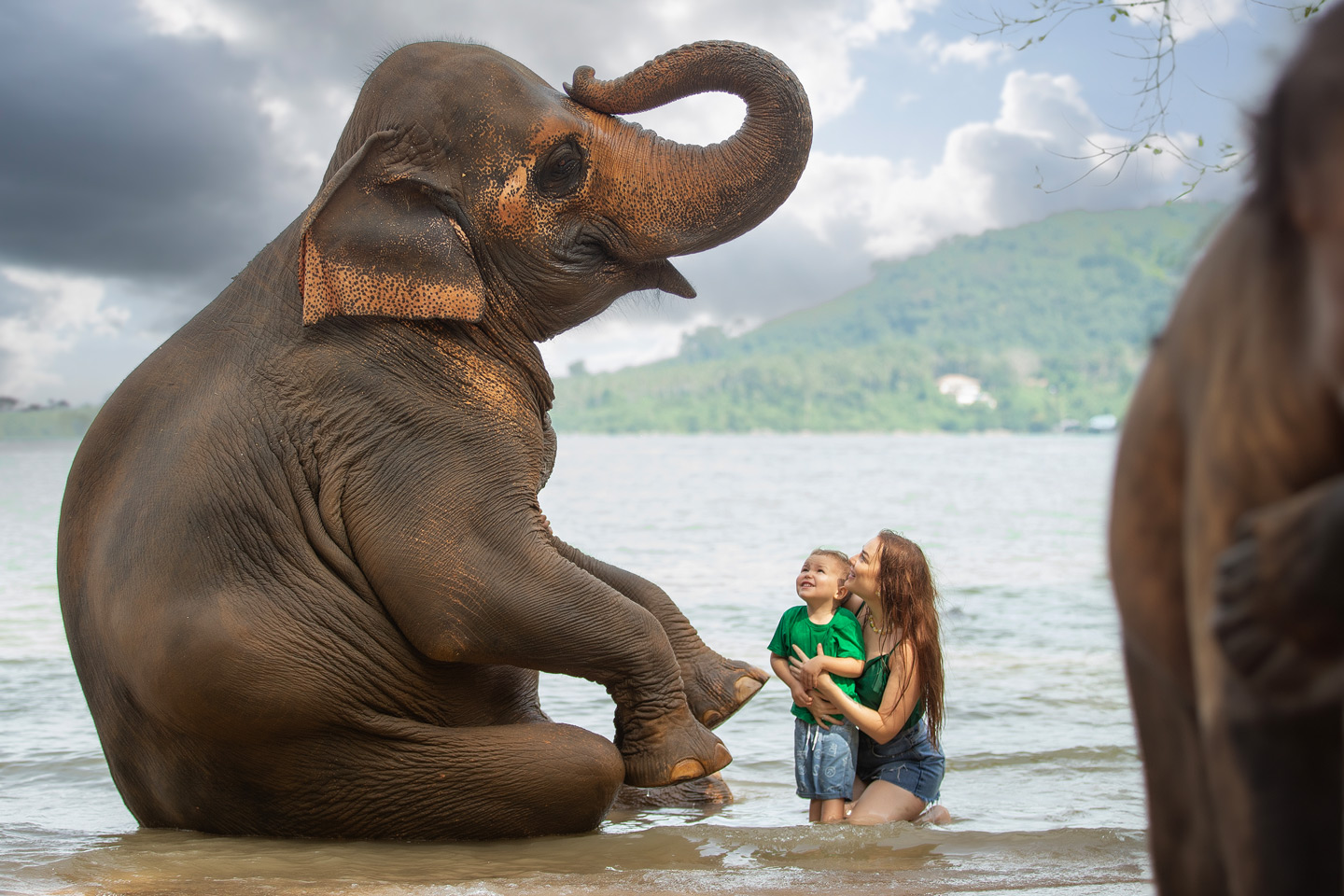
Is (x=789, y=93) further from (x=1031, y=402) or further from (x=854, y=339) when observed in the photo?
(x=854, y=339)

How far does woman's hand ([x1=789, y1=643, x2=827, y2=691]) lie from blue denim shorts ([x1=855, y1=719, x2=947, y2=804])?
33cm

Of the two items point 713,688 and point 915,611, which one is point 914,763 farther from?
point 713,688

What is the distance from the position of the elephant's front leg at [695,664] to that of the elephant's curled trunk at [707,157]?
106cm

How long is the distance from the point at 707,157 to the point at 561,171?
460 mm

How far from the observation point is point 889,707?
4.27 meters

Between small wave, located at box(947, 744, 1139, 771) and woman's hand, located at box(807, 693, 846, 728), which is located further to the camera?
small wave, located at box(947, 744, 1139, 771)

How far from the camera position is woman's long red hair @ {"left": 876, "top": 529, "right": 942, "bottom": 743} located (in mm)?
4277

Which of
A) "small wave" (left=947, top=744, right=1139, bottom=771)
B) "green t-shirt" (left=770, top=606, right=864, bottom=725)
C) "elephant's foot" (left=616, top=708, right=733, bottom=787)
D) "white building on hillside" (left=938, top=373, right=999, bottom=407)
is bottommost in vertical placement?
"small wave" (left=947, top=744, right=1139, bottom=771)

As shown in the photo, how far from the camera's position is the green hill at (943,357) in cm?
12175

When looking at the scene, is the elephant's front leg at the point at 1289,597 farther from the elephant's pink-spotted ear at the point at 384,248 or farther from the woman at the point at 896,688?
the woman at the point at 896,688

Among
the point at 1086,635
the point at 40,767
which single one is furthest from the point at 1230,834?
the point at 1086,635

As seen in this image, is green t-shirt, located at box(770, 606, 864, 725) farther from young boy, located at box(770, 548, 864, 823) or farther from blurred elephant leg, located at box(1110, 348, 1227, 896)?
blurred elephant leg, located at box(1110, 348, 1227, 896)

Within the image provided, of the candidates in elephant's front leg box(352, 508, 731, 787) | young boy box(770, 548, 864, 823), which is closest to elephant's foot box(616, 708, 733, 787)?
elephant's front leg box(352, 508, 731, 787)

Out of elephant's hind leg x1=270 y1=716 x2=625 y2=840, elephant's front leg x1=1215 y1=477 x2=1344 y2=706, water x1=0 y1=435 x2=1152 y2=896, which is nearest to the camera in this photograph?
elephant's front leg x1=1215 y1=477 x2=1344 y2=706
